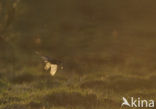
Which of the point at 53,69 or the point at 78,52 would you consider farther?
the point at 78,52

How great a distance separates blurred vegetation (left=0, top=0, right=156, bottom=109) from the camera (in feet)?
29.1

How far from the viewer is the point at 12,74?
1357 centimetres

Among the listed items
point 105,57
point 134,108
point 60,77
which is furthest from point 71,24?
point 134,108

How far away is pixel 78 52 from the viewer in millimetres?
18000

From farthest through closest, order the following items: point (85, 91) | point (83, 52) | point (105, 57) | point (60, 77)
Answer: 1. point (83, 52)
2. point (105, 57)
3. point (60, 77)
4. point (85, 91)

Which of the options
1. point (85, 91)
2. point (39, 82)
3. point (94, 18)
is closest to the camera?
point (85, 91)

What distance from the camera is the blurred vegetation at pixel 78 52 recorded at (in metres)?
8.88

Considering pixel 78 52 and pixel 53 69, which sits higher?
pixel 78 52

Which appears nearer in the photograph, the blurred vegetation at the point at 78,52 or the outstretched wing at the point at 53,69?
the outstretched wing at the point at 53,69

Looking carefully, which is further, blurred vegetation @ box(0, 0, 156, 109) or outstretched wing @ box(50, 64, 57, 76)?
blurred vegetation @ box(0, 0, 156, 109)

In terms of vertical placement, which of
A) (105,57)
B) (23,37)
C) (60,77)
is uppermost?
(23,37)

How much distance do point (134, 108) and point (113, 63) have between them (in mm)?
7569

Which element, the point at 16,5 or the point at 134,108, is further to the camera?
the point at 16,5

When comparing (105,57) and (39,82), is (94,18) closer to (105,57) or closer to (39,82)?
(105,57)
